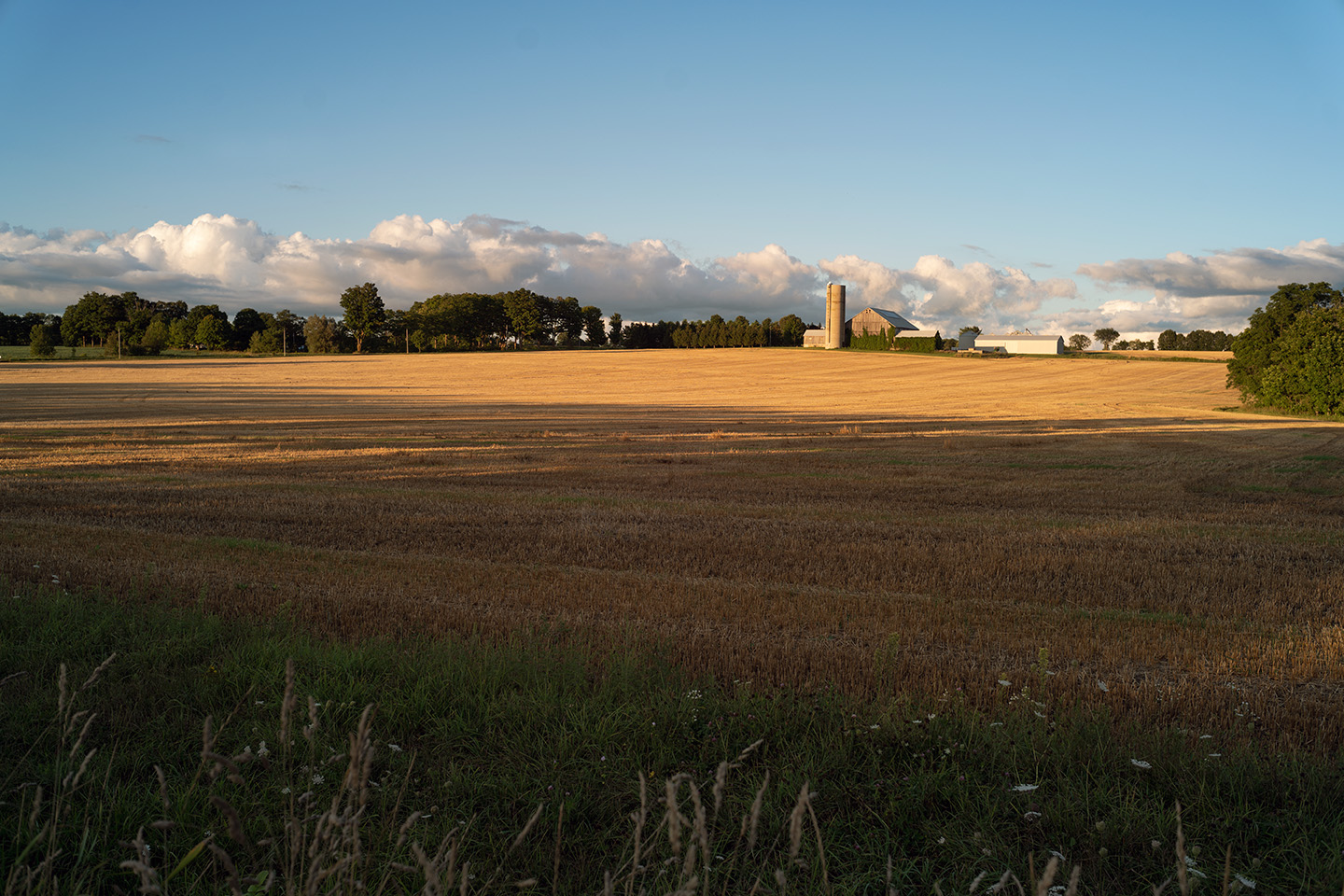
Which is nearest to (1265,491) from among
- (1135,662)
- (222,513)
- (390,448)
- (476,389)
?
(1135,662)

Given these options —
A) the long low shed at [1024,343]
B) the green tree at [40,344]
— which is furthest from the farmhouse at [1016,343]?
the green tree at [40,344]

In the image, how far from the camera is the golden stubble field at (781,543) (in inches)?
A: 264

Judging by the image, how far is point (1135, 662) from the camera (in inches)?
267

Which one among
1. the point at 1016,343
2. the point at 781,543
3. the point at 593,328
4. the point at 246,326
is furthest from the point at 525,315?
the point at 781,543

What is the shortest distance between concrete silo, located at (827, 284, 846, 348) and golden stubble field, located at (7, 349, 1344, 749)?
100957 millimetres

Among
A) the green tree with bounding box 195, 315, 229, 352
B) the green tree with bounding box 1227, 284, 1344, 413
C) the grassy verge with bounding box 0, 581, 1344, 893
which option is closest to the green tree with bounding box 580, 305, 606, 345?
the green tree with bounding box 195, 315, 229, 352

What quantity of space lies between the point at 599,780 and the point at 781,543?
7656 mm

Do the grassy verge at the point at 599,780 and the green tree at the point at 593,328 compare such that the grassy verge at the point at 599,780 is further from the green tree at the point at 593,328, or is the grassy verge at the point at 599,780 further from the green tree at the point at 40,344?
the green tree at the point at 593,328

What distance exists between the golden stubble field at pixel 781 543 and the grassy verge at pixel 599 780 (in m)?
0.99

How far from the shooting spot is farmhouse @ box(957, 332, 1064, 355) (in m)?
134

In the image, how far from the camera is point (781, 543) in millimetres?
11688

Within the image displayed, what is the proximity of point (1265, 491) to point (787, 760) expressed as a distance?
1793 cm

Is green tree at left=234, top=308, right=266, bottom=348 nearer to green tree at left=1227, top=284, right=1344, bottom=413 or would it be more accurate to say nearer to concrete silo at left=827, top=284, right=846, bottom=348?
concrete silo at left=827, top=284, right=846, bottom=348

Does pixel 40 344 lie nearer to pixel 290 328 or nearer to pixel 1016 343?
pixel 290 328
